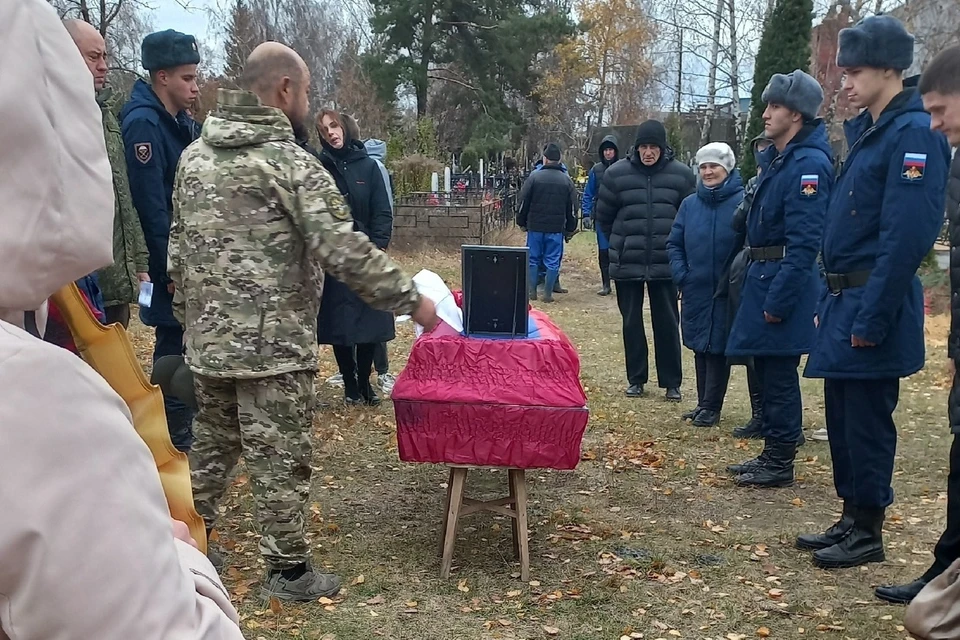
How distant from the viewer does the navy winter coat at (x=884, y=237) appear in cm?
366

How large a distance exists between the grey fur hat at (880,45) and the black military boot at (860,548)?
6.39ft

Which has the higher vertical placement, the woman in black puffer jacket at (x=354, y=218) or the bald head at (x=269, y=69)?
the bald head at (x=269, y=69)

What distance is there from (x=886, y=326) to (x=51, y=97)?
358 cm

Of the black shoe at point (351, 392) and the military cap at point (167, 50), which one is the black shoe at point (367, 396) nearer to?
the black shoe at point (351, 392)

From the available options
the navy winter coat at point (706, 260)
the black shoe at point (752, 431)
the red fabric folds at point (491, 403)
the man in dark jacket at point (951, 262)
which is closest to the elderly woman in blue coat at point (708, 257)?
the navy winter coat at point (706, 260)

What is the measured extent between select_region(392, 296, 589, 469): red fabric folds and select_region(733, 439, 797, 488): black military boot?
2.02 m

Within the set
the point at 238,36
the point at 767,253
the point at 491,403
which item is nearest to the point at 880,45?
the point at 767,253

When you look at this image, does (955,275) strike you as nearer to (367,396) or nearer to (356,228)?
(356,228)

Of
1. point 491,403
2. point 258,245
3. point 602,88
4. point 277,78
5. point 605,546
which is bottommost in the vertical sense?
point 605,546

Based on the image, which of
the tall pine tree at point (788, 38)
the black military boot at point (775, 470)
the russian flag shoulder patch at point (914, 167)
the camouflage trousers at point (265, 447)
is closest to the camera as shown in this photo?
the camouflage trousers at point (265, 447)

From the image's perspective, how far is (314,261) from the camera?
11.3ft

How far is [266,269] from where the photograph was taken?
10.8ft

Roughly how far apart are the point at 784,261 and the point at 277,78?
2897 mm

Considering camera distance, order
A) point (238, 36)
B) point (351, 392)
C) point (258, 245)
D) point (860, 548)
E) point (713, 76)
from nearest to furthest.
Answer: point (258, 245) → point (860, 548) → point (351, 392) → point (238, 36) → point (713, 76)
